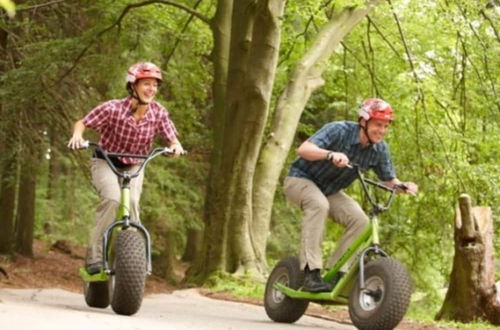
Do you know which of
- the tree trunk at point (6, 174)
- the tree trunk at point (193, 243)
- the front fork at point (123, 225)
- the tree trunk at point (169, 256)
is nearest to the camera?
the front fork at point (123, 225)

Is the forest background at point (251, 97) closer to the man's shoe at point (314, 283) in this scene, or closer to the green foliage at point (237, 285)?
the green foliage at point (237, 285)

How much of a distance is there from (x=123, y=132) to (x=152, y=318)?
1.64 m

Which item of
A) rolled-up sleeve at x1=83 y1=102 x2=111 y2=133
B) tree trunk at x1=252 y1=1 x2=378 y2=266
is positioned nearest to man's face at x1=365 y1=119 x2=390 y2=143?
rolled-up sleeve at x1=83 y1=102 x2=111 y2=133

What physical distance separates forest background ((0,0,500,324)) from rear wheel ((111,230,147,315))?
567cm

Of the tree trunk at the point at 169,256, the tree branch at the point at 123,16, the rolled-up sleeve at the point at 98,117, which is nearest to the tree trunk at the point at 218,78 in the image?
the tree branch at the point at 123,16

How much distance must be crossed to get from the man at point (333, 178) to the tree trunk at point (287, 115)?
21.4 ft

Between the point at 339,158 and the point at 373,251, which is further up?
the point at 339,158

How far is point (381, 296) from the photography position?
23.4 feet

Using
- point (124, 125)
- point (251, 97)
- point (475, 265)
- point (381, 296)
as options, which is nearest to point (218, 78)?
point (251, 97)

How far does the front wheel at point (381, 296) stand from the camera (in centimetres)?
691

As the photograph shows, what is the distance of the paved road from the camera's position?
598cm

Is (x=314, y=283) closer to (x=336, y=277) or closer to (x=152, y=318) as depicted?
(x=336, y=277)

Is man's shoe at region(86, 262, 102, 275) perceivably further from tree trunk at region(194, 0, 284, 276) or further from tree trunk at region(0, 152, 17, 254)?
tree trunk at region(0, 152, 17, 254)

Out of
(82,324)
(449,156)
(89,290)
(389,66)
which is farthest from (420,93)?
(82,324)
